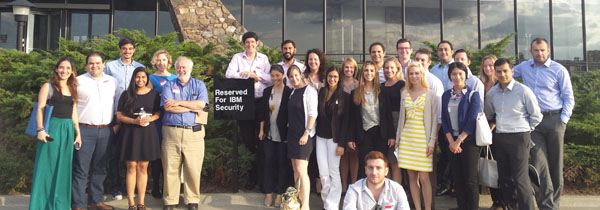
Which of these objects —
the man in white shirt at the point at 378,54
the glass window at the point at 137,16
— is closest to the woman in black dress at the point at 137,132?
the man in white shirt at the point at 378,54

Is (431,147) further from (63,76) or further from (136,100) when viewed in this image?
(63,76)

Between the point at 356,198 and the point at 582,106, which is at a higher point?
the point at 582,106

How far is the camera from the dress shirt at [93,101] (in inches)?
207

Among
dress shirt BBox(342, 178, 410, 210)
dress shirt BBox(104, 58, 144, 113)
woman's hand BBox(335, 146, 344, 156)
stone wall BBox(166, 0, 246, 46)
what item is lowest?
dress shirt BBox(342, 178, 410, 210)

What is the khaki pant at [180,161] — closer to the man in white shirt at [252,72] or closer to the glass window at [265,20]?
the man in white shirt at [252,72]

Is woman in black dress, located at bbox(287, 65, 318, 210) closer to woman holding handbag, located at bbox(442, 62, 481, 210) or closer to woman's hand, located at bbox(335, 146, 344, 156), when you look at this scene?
woman's hand, located at bbox(335, 146, 344, 156)

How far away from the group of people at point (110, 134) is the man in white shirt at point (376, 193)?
235 cm

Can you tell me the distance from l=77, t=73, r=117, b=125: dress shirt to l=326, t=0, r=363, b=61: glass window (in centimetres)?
841

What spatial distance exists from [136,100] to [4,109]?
3475 millimetres

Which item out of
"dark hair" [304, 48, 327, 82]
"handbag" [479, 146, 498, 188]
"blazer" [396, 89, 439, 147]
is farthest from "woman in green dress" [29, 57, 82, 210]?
"handbag" [479, 146, 498, 188]

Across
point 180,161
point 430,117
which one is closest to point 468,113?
point 430,117

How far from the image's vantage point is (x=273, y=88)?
5891mm

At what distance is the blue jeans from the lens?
5.27 meters

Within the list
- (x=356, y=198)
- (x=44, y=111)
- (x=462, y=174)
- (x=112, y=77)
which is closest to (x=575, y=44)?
(x=462, y=174)
